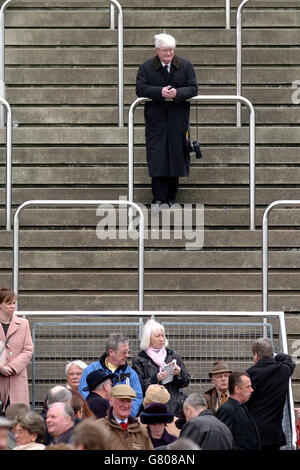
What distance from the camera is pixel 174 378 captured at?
1184cm

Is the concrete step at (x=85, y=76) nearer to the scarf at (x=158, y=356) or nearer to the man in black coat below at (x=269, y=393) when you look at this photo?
the scarf at (x=158, y=356)

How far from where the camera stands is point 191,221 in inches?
556

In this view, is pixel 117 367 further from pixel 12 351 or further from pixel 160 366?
pixel 12 351

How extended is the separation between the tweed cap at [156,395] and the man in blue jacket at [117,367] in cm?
19

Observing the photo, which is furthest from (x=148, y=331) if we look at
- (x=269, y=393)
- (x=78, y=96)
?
(x=78, y=96)

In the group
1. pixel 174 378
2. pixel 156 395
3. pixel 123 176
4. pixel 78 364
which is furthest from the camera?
pixel 123 176

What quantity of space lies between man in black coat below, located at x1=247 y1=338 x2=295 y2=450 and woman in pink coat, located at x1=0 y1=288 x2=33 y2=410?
1885 mm

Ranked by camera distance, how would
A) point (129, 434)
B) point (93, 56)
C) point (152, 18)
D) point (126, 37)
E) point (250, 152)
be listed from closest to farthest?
1. point (129, 434)
2. point (250, 152)
3. point (93, 56)
4. point (126, 37)
5. point (152, 18)

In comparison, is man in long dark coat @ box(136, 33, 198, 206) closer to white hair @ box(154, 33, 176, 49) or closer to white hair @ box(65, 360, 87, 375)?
Answer: white hair @ box(154, 33, 176, 49)

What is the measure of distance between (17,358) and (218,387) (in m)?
1.66

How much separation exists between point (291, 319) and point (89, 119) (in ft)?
11.1

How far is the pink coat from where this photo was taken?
39.5ft
